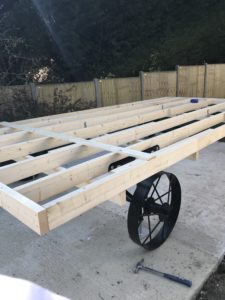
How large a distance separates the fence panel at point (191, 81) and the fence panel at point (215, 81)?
261mm

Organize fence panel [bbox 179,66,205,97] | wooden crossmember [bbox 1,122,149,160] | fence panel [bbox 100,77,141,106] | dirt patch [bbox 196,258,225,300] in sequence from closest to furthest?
1. dirt patch [bbox 196,258,225,300]
2. wooden crossmember [bbox 1,122,149,160]
3. fence panel [bbox 100,77,141,106]
4. fence panel [bbox 179,66,205,97]

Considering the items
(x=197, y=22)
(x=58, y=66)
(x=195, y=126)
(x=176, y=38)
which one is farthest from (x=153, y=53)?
(x=195, y=126)

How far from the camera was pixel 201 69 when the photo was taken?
10.7 metres

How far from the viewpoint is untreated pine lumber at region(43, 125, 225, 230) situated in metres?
1.82

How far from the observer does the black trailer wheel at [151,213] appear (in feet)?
9.19

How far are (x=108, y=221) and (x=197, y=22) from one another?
1509 centimetres

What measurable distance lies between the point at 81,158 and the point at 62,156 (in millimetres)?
255

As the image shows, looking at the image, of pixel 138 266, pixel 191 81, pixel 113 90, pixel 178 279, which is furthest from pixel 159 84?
pixel 178 279

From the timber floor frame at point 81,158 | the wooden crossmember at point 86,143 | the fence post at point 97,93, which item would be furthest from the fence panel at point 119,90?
the wooden crossmember at point 86,143

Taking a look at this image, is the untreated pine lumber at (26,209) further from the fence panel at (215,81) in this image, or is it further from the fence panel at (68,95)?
the fence panel at (215,81)

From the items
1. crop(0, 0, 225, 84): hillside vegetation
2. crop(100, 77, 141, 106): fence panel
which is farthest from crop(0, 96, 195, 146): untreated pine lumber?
crop(0, 0, 225, 84): hillside vegetation

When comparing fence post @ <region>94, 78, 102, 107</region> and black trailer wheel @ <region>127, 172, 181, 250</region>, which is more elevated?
fence post @ <region>94, 78, 102, 107</region>

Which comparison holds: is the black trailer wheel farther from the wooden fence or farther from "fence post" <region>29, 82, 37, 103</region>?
"fence post" <region>29, 82, 37, 103</region>

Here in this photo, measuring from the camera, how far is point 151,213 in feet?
10.4
